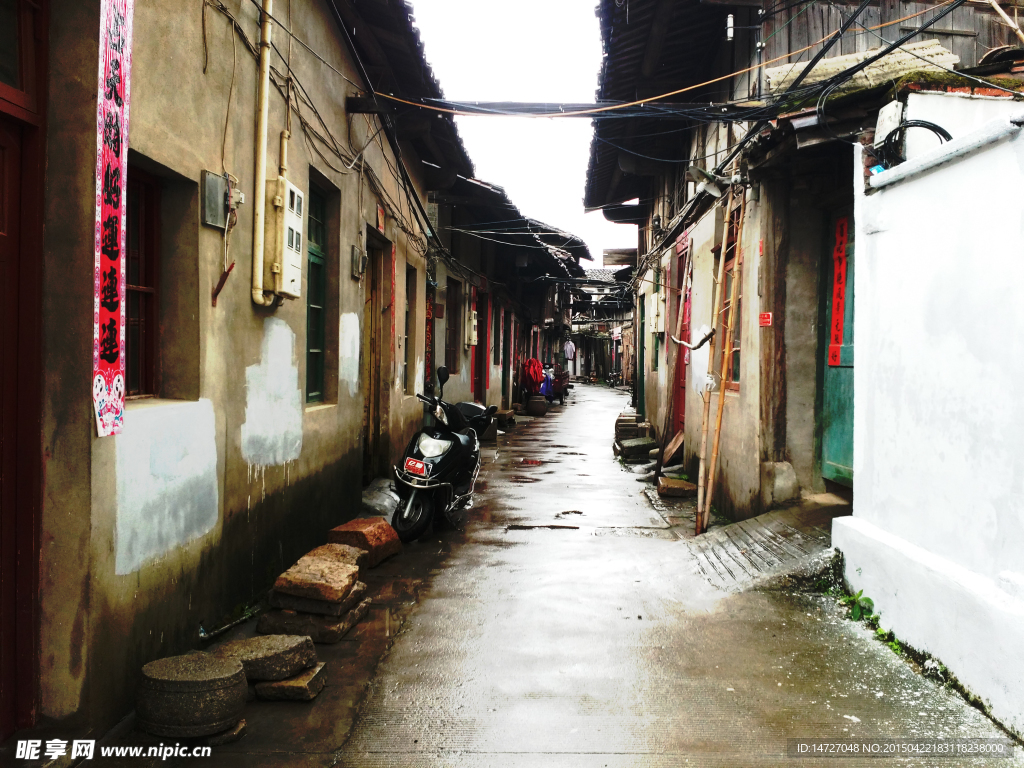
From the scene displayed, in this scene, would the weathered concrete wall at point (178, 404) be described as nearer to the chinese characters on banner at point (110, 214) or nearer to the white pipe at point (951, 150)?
the chinese characters on banner at point (110, 214)

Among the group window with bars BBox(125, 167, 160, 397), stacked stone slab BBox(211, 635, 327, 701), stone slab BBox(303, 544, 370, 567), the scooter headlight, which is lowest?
stacked stone slab BBox(211, 635, 327, 701)

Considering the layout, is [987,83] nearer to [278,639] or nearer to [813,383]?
[813,383]

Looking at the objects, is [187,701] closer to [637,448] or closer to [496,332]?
[637,448]

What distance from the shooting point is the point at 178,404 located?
339 centimetres

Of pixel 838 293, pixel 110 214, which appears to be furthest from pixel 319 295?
pixel 838 293

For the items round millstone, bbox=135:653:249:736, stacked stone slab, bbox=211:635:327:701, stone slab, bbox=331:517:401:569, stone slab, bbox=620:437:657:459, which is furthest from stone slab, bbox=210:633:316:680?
stone slab, bbox=620:437:657:459

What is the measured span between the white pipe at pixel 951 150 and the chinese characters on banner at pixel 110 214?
367 centimetres

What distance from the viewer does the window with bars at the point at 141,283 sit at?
3.35 meters

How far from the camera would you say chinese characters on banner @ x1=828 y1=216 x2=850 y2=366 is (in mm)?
5738

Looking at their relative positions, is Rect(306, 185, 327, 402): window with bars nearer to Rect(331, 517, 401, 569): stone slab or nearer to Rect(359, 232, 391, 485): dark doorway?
Rect(331, 517, 401, 569): stone slab

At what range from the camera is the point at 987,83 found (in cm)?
443

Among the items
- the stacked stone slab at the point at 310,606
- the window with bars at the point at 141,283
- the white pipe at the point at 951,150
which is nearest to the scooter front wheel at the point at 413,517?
the stacked stone slab at the point at 310,606

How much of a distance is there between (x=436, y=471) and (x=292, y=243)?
8.52ft

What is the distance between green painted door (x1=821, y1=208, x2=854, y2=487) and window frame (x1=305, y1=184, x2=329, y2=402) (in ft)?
13.9
